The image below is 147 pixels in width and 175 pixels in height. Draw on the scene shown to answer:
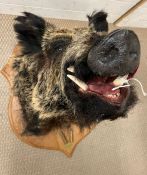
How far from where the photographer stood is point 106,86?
69cm

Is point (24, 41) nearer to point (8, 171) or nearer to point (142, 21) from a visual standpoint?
point (8, 171)

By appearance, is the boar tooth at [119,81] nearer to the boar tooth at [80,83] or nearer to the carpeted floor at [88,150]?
the boar tooth at [80,83]

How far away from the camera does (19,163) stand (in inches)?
43.2

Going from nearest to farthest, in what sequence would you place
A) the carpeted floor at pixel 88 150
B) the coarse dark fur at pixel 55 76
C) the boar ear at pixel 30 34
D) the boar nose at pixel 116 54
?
the boar nose at pixel 116 54 → the coarse dark fur at pixel 55 76 → the boar ear at pixel 30 34 → the carpeted floor at pixel 88 150

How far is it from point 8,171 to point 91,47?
57cm

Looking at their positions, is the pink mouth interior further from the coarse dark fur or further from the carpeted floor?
the carpeted floor

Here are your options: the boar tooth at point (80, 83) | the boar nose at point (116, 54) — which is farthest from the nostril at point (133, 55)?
the boar tooth at point (80, 83)

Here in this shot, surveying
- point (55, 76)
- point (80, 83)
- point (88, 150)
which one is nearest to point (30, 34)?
point (55, 76)

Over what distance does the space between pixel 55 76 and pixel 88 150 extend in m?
0.50

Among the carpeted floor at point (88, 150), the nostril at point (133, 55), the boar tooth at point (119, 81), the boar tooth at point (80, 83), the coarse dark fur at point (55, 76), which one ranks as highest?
the nostril at point (133, 55)

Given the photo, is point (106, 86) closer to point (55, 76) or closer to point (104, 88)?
point (104, 88)

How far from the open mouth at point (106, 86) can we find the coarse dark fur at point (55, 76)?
14mm

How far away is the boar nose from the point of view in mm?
629

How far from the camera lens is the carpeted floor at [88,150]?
110cm
